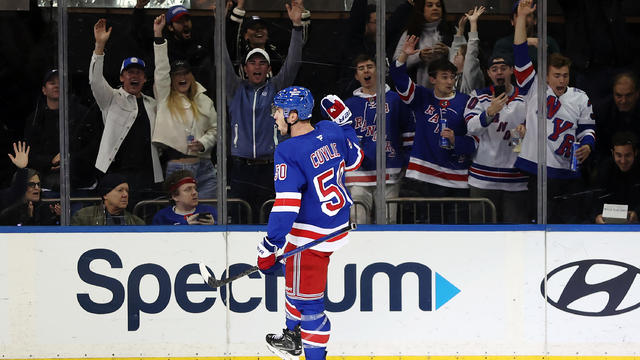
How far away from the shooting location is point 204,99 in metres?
5.72

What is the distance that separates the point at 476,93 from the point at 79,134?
2463 mm

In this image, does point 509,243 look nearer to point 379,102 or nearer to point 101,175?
point 379,102

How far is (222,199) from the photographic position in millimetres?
5711

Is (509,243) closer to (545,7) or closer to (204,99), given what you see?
(545,7)

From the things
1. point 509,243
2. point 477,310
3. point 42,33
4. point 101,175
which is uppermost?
point 42,33

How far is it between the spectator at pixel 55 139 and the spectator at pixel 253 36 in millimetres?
996

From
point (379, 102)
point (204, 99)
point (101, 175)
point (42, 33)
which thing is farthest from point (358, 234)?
point (42, 33)

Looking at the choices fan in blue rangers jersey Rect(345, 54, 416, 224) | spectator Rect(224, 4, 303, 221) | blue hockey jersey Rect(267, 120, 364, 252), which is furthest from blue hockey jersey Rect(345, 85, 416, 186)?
blue hockey jersey Rect(267, 120, 364, 252)

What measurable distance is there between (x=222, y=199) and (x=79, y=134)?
959 millimetres

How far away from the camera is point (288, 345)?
16.5ft

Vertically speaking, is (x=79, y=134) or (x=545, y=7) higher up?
(x=545, y=7)

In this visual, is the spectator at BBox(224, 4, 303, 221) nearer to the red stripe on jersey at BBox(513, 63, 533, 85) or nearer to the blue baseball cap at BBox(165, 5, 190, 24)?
the blue baseball cap at BBox(165, 5, 190, 24)

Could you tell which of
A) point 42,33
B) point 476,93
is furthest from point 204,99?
point 476,93

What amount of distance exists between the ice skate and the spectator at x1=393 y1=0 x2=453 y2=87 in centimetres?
178
